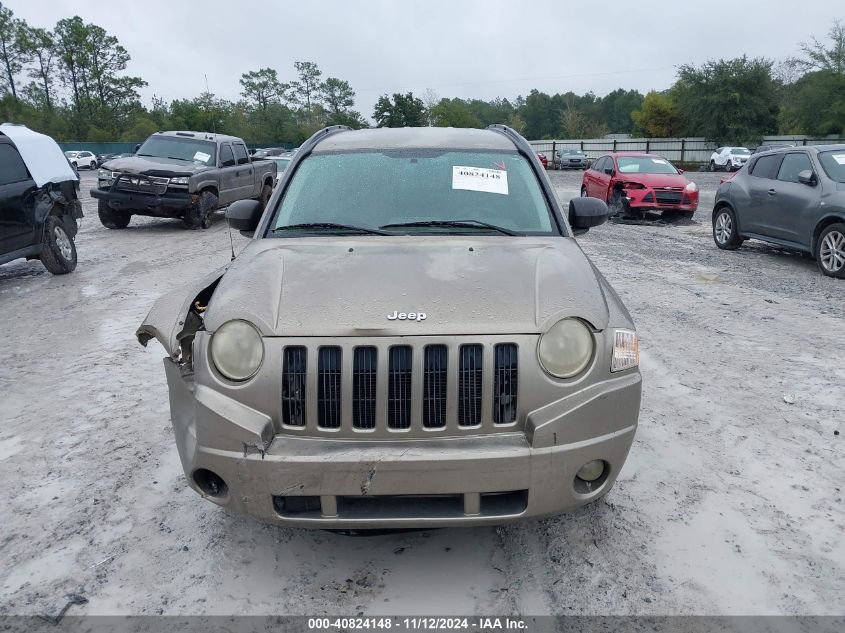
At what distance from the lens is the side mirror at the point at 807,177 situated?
9211mm

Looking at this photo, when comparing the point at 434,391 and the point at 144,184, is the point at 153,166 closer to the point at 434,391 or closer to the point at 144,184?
the point at 144,184

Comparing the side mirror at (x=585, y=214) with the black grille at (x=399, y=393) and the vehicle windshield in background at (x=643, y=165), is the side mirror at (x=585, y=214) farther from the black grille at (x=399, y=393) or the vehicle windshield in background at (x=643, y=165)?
the vehicle windshield in background at (x=643, y=165)

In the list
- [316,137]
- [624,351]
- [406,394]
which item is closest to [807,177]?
[316,137]

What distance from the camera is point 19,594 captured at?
268 centimetres

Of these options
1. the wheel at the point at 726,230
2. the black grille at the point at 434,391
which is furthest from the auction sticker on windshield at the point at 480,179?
the wheel at the point at 726,230

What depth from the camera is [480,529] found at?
316 centimetres

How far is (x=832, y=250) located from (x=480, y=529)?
7745 millimetres

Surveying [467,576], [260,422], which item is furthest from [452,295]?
[467,576]

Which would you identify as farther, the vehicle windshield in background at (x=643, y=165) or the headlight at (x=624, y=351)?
the vehicle windshield in background at (x=643, y=165)

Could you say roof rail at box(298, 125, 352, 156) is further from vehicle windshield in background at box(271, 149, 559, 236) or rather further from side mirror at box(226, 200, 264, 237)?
side mirror at box(226, 200, 264, 237)

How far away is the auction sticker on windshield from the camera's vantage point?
376cm

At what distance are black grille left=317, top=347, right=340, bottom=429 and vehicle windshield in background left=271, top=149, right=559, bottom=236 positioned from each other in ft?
3.76

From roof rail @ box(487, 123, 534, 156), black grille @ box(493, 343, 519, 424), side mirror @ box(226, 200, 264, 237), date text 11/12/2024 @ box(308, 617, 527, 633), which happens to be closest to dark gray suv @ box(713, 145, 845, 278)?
roof rail @ box(487, 123, 534, 156)

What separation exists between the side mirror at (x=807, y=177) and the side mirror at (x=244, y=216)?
27.0 feet
